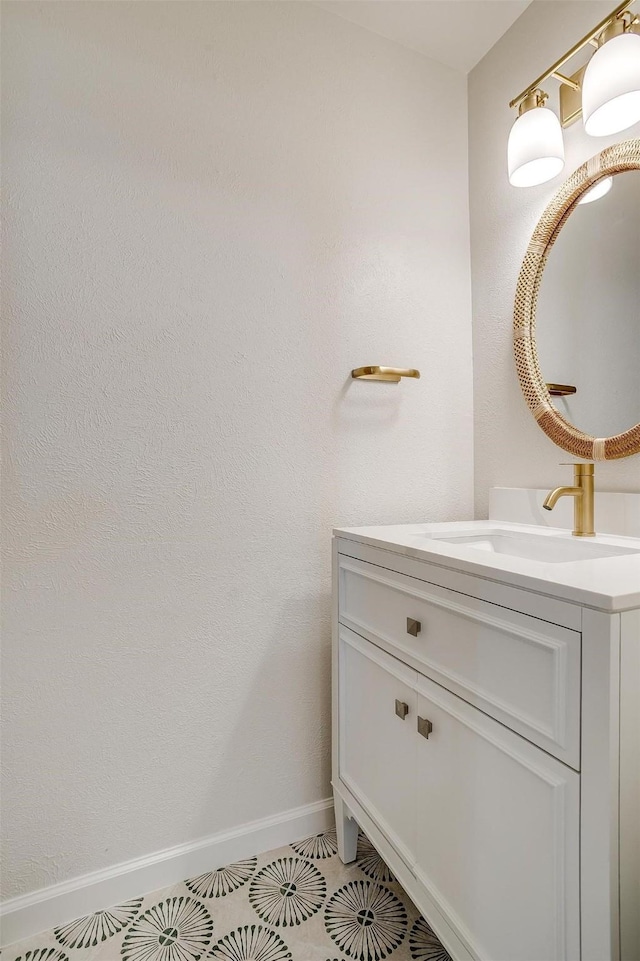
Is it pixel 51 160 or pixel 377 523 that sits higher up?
pixel 51 160

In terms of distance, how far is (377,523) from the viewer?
4.73 feet

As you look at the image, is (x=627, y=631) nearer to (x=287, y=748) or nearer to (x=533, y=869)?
(x=533, y=869)

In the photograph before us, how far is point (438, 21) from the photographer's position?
4.60ft

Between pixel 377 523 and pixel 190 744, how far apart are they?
74 centimetres

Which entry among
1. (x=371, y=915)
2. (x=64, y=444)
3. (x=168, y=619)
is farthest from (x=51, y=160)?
(x=371, y=915)

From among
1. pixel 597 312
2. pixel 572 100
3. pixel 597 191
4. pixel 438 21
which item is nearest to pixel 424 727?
pixel 597 312

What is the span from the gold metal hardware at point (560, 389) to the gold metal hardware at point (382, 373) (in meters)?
0.34

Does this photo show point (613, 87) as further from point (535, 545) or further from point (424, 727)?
point (424, 727)

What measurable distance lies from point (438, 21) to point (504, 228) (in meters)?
0.60

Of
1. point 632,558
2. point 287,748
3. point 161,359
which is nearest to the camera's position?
point 632,558

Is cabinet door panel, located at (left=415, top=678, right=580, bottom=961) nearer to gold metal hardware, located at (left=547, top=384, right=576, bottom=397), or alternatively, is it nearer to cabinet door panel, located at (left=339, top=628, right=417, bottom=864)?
cabinet door panel, located at (left=339, top=628, right=417, bottom=864)

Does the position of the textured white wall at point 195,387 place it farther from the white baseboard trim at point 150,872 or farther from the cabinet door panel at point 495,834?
the cabinet door panel at point 495,834

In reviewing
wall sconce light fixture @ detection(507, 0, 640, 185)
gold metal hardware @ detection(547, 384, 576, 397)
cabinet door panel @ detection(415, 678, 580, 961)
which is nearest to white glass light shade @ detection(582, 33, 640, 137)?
wall sconce light fixture @ detection(507, 0, 640, 185)

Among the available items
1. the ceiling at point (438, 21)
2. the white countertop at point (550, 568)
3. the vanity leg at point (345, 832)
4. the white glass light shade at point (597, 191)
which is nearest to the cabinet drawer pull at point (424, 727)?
the white countertop at point (550, 568)
